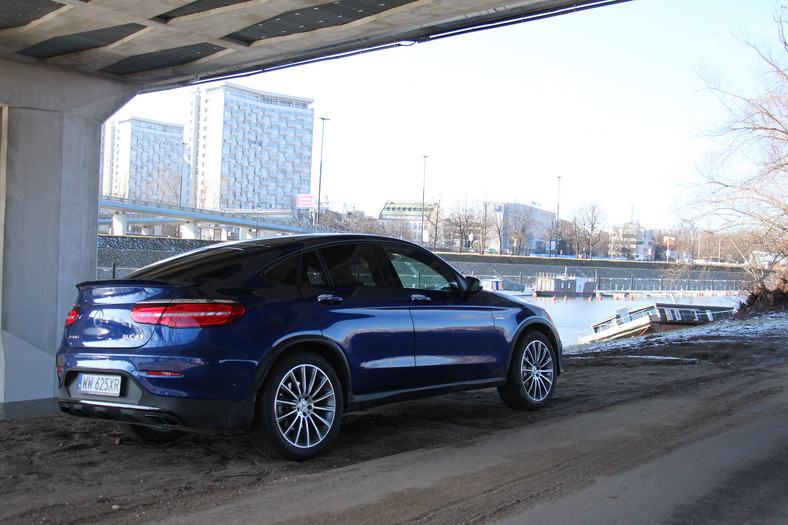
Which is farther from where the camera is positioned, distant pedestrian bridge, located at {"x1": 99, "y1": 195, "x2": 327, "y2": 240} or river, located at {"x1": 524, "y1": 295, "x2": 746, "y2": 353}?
distant pedestrian bridge, located at {"x1": 99, "y1": 195, "x2": 327, "y2": 240}

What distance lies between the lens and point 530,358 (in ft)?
22.6

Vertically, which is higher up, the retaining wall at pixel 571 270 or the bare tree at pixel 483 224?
the bare tree at pixel 483 224

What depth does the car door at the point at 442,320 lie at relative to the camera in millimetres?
5777

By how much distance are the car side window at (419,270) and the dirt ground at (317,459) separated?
124 centimetres

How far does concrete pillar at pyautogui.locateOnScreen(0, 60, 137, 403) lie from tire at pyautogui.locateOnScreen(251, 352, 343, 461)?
6.06 meters

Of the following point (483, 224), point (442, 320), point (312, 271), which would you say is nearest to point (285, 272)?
point (312, 271)

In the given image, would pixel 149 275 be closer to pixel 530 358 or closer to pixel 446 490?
pixel 446 490

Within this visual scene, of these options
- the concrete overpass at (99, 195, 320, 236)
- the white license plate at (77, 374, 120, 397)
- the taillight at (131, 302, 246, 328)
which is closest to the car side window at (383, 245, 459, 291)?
the taillight at (131, 302, 246, 328)

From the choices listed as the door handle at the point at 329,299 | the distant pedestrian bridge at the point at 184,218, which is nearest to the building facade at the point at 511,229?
the distant pedestrian bridge at the point at 184,218

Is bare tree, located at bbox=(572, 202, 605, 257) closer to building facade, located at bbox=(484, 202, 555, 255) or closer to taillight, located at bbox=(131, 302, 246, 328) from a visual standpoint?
building facade, located at bbox=(484, 202, 555, 255)

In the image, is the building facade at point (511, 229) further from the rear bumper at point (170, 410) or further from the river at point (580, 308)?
the rear bumper at point (170, 410)

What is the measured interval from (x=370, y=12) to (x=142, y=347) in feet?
16.4

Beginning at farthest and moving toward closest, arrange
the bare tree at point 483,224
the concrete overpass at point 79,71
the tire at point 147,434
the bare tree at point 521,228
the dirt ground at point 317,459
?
the bare tree at point 521,228 → the bare tree at point 483,224 → the concrete overpass at point 79,71 → the tire at point 147,434 → the dirt ground at point 317,459

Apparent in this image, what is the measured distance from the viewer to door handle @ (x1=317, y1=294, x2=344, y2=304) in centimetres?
512
